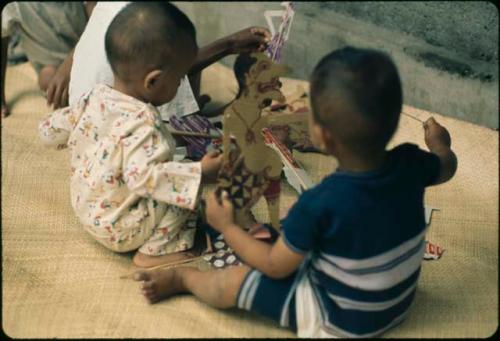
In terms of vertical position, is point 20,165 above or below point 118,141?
below

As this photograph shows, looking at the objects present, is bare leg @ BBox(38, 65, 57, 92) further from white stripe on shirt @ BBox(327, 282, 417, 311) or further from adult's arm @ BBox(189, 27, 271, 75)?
white stripe on shirt @ BBox(327, 282, 417, 311)

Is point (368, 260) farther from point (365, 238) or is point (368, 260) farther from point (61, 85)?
point (61, 85)

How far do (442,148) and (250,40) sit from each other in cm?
67

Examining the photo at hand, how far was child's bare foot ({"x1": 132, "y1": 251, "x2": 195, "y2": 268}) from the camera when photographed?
1.55m

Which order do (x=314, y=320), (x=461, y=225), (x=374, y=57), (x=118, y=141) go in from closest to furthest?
(x=374, y=57)
(x=314, y=320)
(x=118, y=141)
(x=461, y=225)

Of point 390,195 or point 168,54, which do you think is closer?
point 390,195

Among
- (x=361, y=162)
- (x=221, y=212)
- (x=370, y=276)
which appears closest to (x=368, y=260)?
(x=370, y=276)

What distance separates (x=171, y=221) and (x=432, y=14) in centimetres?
146

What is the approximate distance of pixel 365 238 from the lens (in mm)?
1185

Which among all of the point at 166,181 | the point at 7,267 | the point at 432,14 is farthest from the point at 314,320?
the point at 432,14

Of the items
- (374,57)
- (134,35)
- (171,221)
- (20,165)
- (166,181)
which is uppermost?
(374,57)

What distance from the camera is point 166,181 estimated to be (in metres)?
1.37

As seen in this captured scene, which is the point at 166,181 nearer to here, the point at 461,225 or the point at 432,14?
the point at 461,225

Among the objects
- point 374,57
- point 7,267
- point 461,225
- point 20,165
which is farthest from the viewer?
point 20,165
